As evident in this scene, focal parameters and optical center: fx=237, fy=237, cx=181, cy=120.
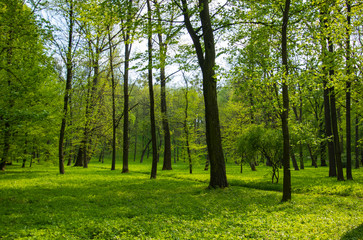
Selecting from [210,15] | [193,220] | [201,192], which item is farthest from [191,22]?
[193,220]

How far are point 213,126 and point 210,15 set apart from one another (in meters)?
5.79

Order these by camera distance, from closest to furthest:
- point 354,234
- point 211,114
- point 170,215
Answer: point 354,234 → point 170,215 → point 211,114

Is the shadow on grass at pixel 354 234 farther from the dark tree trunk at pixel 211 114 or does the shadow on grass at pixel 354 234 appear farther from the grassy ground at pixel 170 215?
the dark tree trunk at pixel 211 114

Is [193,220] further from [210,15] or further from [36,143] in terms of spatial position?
[36,143]

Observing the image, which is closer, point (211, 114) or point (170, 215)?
point (170, 215)

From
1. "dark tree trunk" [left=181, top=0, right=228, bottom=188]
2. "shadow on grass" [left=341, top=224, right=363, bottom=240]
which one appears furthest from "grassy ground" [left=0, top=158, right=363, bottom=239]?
"dark tree trunk" [left=181, top=0, right=228, bottom=188]

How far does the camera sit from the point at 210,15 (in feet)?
40.0

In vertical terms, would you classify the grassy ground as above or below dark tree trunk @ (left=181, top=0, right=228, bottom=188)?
below

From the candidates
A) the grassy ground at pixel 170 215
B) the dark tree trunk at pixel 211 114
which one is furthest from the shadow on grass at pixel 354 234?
the dark tree trunk at pixel 211 114

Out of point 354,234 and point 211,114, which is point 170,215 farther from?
point 211,114

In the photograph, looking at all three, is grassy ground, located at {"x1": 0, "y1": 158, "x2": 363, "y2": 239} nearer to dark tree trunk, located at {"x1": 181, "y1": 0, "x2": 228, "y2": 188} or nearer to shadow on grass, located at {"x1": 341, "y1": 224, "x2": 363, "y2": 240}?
shadow on grass, located at {"x1": 341, "y1": 224, "x2": 363, "y2": 240}

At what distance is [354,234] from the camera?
5254 millimetres

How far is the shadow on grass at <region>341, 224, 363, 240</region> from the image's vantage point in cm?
505

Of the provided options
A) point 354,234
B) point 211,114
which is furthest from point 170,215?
point 211,114
